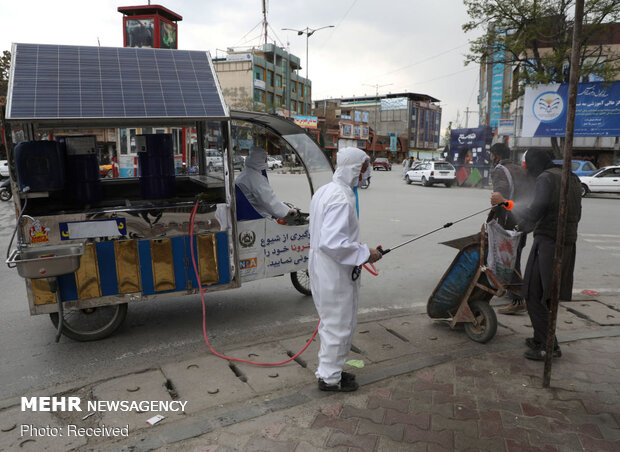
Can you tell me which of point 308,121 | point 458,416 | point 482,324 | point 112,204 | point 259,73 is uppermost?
point 259,73

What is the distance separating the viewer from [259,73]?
190ft

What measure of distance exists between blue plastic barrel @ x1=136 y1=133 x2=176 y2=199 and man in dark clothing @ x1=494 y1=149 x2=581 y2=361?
339 centimetres

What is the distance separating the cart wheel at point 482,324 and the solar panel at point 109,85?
2832mm

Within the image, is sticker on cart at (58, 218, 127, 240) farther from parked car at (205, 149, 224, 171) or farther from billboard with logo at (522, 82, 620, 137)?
billboard with logo at (522, 82, 620, 137)

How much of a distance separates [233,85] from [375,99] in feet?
175

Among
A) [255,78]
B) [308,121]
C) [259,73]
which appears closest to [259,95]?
[255,78]

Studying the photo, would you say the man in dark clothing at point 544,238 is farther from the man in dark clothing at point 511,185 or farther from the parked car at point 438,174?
the parked car at point 438,174

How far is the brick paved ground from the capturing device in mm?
2703

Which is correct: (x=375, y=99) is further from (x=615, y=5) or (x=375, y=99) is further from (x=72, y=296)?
(x=72, y=296)

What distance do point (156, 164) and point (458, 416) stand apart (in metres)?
3.57

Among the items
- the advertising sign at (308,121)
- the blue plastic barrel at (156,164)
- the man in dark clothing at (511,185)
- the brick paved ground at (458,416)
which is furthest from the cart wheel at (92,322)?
the advertising sign at (308,121)

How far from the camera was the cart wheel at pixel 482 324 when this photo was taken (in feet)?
13.4

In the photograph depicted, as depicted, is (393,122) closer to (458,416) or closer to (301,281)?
(301,281)

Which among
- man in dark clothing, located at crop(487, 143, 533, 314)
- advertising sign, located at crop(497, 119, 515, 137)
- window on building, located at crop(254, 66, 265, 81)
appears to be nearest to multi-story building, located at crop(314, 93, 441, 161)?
window on building, located at crop(254, 66, 265, 81)
